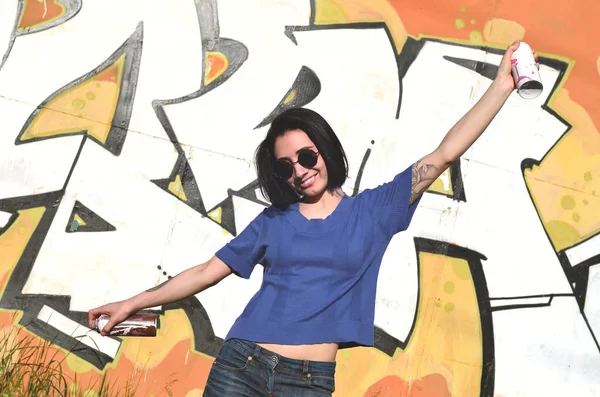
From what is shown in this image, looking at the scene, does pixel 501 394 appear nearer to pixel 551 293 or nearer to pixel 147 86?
pixel 551 293

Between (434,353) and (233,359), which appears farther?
(434,353)

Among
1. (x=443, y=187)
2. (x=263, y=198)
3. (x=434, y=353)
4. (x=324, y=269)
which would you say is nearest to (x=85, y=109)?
(x=263, y=198)

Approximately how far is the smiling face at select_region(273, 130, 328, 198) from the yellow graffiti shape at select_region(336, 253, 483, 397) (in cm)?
252

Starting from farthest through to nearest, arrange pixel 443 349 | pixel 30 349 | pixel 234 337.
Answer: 1. pixel 443 349
2. pixel 30 349
3. pixel 234 337

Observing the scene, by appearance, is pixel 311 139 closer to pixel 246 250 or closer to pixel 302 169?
pixel 302 169

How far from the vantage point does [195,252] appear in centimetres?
500

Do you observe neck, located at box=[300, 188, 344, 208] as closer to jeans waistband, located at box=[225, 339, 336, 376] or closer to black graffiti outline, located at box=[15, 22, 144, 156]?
jeans waistband, located at box=[225, 339, 336, 376]

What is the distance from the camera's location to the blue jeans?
256cm

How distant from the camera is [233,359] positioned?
262cm

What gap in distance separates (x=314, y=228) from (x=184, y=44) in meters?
2.68

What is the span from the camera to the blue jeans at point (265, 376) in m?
2.56

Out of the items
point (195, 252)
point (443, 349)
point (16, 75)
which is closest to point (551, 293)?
point (443, 349)

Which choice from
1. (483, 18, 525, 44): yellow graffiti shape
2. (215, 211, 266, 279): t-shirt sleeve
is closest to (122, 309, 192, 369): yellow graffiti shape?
(215, 211, 266, 279): t-shirt sleeve

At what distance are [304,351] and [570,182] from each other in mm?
3351
